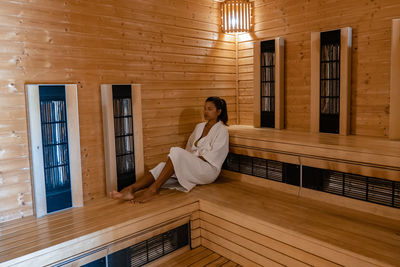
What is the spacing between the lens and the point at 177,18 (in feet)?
12.2

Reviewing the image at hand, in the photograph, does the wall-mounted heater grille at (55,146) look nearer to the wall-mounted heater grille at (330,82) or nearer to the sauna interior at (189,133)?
the sauna interior at (189,133)

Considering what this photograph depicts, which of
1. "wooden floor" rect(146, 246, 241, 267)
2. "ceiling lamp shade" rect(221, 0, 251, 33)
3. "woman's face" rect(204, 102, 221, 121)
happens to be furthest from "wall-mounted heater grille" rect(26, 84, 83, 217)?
"ceiling lamp shade" rect(221, 0, 251, 33)

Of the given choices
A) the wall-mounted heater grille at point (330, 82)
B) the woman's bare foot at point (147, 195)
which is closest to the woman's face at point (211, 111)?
the woman's bare foot at point (147, 195)

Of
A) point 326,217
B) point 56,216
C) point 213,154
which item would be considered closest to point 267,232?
point 326,217

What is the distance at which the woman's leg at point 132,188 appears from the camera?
293cm

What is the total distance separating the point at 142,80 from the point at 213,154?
103 centimetres

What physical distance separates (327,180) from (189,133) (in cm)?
164

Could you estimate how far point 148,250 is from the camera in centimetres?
265

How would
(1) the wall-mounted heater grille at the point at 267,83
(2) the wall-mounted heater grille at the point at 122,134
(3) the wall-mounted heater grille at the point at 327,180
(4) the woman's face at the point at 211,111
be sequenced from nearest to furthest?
1. (3) the wall-mounted heater grille at the point at 327,180
2. (2) the wall-mounted heater grille at the point at 122,134
3. (4) the woman's face at the point at 211,111
4. (1) the wall-mounted heater grille at the point at 267,83

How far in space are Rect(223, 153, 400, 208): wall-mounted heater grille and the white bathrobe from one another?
311 millimetres

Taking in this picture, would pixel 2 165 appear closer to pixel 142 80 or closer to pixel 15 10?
pixel 15 10

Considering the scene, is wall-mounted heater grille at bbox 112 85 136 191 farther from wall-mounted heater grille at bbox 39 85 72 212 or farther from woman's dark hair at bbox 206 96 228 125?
woman's dark hair at bbox 206 96 228 125

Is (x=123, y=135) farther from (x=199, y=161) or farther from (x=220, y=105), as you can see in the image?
(x=220, y=105)

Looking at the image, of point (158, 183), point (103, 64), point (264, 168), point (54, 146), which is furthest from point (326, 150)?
point (54, 146)
